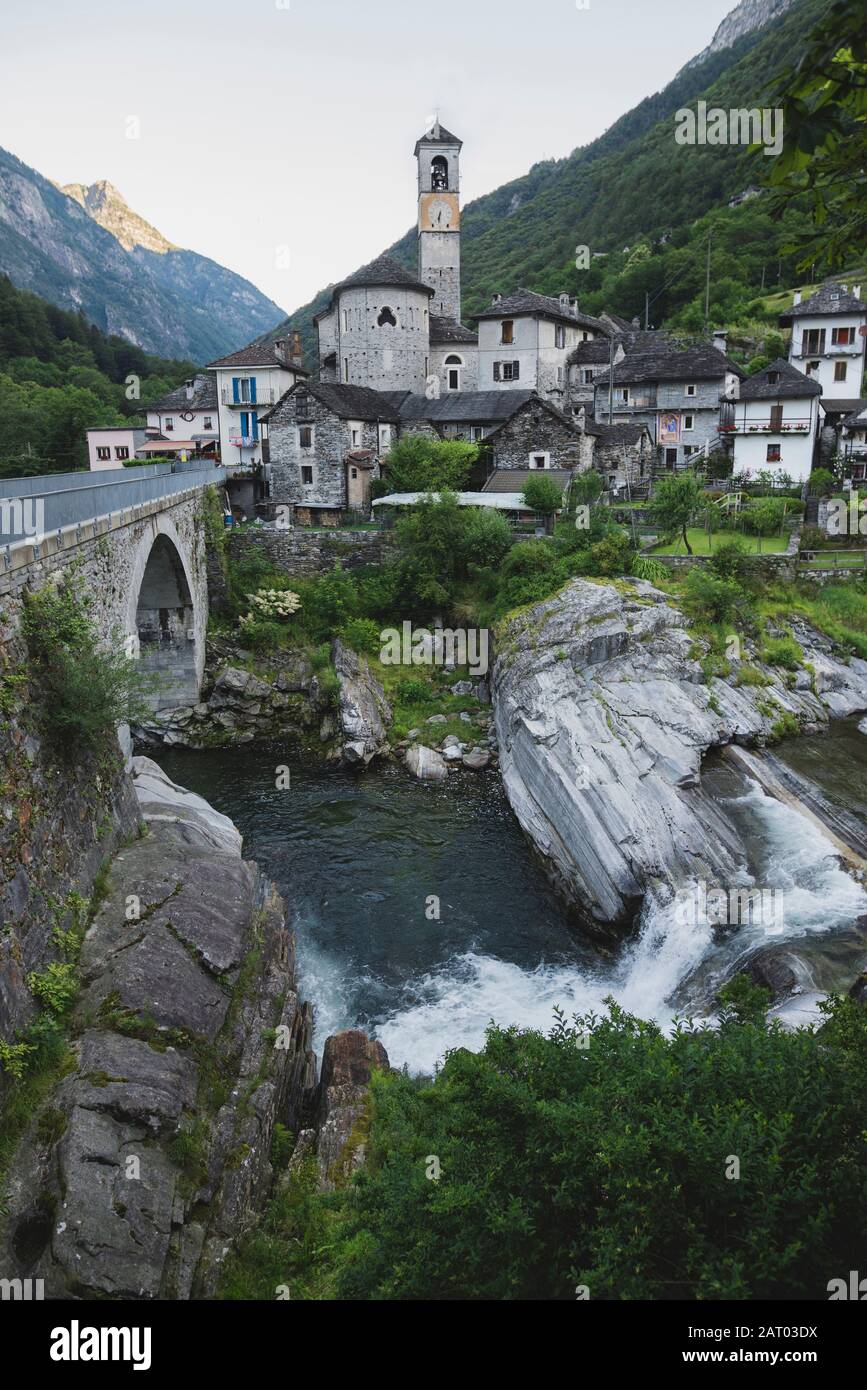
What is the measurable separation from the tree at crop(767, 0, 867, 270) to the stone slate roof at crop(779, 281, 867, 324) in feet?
176

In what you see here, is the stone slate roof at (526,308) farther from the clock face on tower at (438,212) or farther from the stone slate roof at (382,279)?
the clock face on tower at (438,212)

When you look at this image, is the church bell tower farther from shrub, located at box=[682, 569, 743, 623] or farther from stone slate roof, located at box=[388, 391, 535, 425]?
shrub, located at box=[682, 569, 743, 623]

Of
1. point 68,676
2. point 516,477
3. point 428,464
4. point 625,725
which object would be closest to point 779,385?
point 516,477

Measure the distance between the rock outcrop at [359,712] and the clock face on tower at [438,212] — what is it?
41.7m

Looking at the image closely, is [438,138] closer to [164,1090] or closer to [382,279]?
[382,279]

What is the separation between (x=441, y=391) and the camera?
181 feet

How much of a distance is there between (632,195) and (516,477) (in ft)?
334

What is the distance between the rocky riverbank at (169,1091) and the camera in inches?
387

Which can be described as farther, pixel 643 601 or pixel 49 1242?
pixel 643 601

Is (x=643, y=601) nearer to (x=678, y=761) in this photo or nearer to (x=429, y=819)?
(x=678, y=761)

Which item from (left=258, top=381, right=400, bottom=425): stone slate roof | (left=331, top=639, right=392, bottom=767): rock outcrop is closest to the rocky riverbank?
(left=331, top=639, right=392, bottom=767): rock outcrop

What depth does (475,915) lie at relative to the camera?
20953 mm

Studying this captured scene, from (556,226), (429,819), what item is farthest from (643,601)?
(556,226)
